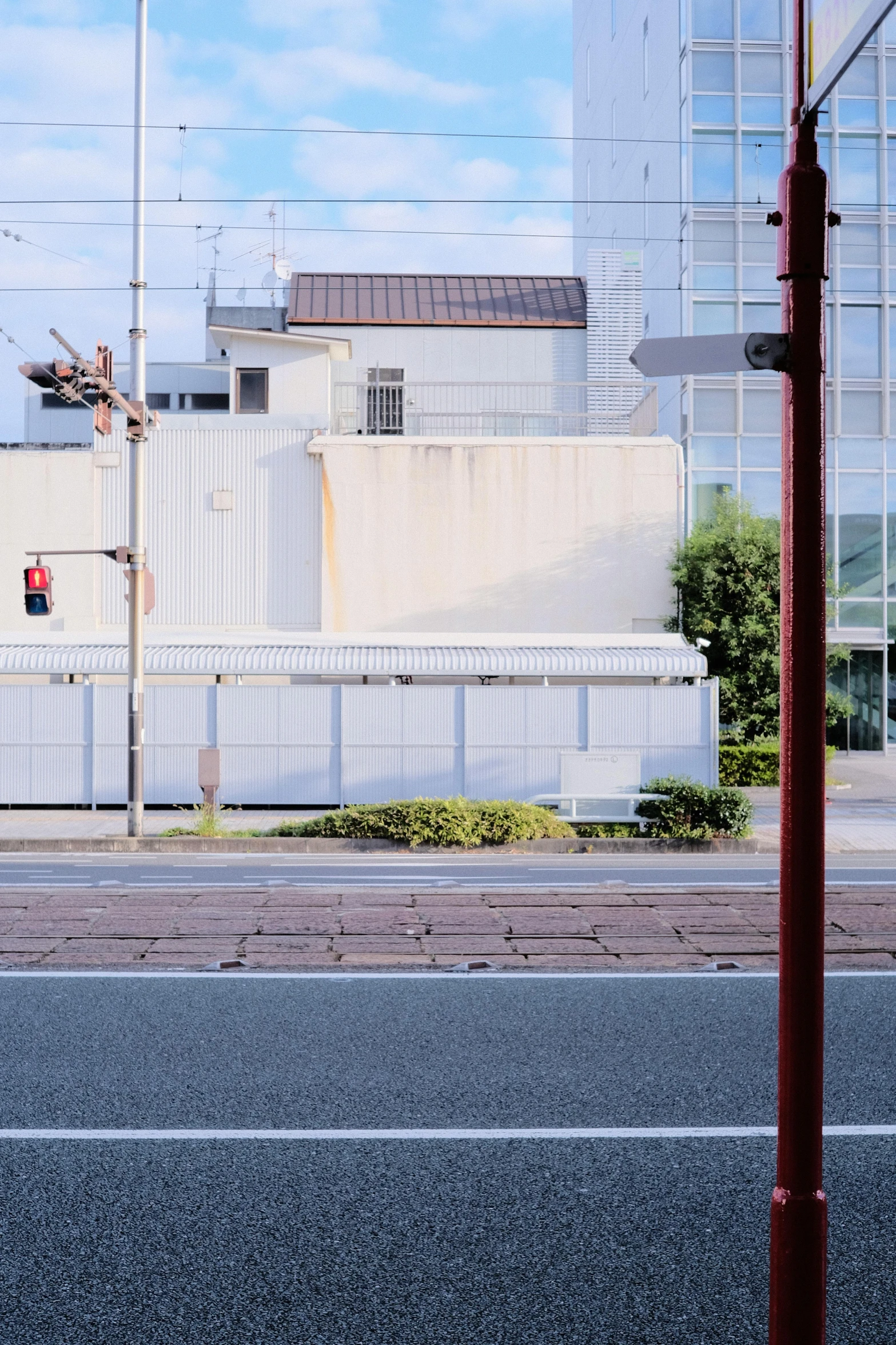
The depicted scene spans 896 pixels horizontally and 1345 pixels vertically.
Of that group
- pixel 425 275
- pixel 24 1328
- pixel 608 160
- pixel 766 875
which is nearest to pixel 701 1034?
pixel 24 1328

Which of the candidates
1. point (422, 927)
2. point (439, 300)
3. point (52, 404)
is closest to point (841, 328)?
point (439, 300)

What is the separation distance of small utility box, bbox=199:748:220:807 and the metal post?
4.68 ft

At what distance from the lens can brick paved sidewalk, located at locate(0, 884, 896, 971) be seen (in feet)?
30.8

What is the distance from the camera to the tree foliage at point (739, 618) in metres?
28.4

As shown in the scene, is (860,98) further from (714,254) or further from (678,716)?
(678,716)

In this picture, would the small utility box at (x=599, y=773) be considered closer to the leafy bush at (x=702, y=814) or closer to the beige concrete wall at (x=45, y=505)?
the leafy bush at (x=702, y=814)

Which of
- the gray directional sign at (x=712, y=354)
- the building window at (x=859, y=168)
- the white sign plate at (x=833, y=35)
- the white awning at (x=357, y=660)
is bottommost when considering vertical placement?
the white awning at (x=357, y=660)

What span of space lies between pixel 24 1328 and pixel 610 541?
88.5 ft

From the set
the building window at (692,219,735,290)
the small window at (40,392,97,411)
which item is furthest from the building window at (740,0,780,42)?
the small window at (40,392,97,411)

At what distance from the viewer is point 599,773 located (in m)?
20.0

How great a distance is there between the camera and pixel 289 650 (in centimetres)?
2295

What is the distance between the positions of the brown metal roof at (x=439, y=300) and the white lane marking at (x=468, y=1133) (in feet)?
107

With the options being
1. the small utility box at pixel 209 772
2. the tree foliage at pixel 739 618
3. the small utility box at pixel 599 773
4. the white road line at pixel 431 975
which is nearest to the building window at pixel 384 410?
the tree foliage at pixel 739 618

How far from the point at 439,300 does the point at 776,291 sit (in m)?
9.92
